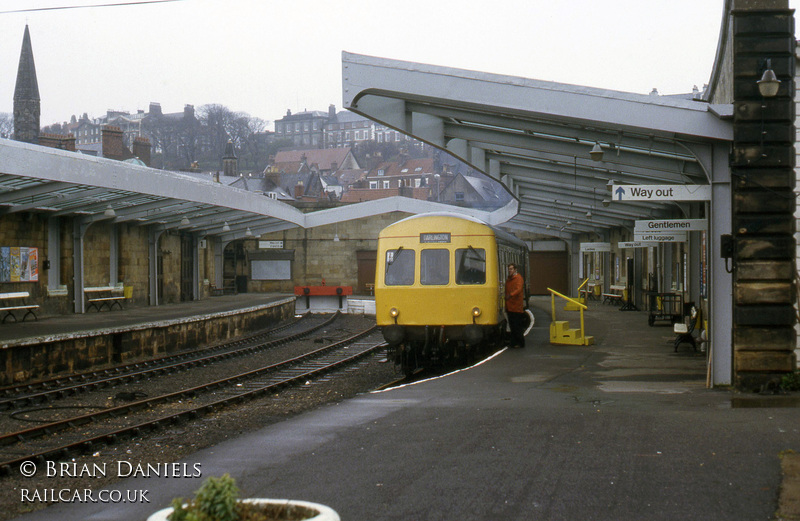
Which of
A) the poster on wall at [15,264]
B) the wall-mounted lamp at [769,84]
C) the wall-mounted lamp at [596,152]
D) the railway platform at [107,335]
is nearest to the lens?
the wall-mounted lamp at [769,84]

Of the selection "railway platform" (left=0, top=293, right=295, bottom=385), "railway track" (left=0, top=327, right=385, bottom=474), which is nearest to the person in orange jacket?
"railway track" (left=0, top=327, right=385, bottom=474)

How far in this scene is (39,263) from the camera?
2067 cm

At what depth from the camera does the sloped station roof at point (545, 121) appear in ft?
34.8

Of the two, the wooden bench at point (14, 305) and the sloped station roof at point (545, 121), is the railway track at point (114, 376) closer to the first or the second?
the wooden bench at point (14, 305)

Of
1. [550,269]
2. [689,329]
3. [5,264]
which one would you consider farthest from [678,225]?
[550,269]

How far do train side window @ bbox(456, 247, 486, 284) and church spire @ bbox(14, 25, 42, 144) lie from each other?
57.1 m

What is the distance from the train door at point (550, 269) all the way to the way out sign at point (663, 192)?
27.8 meters

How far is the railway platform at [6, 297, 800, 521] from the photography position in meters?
5.48

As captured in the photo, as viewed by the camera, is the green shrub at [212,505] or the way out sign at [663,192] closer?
the green shrub at [212,505]

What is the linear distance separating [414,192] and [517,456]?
265ft

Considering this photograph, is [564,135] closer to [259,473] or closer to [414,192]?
[259,473]

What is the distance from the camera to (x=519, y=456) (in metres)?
6.80

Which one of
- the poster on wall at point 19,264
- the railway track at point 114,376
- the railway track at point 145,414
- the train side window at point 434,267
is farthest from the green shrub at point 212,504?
the poster on wall at point 19,264

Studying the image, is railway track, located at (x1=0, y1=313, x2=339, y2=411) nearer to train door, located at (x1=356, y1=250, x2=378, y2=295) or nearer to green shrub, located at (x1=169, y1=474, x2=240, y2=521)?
green shrub, located at (x1=169, y1=474, x2=240, y2=521)
